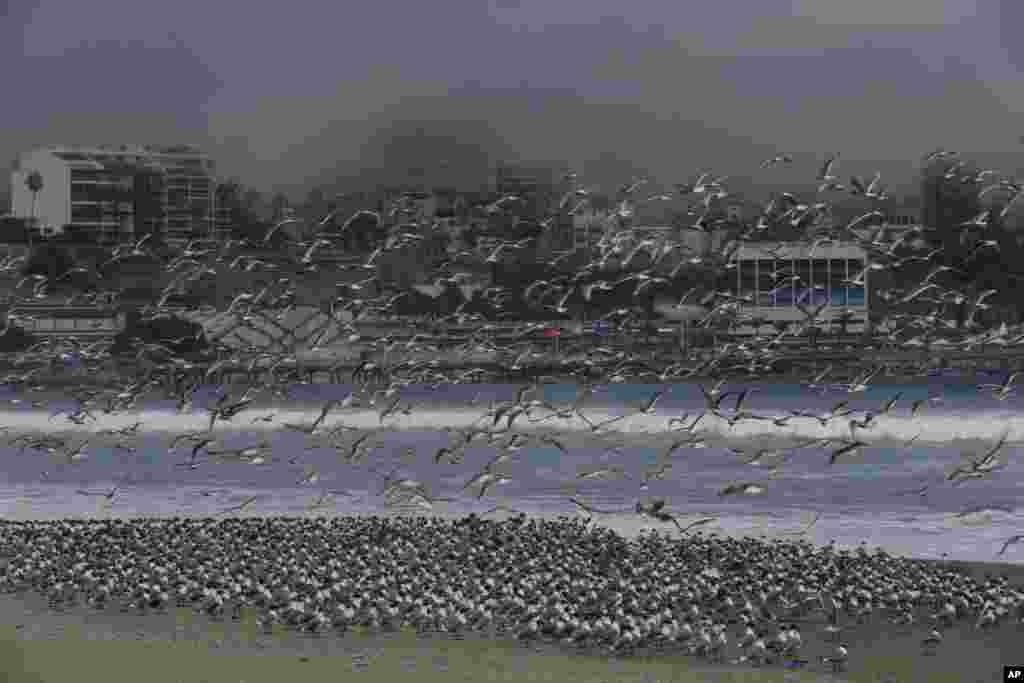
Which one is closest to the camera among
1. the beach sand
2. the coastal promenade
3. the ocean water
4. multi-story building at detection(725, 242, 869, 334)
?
the beach sand

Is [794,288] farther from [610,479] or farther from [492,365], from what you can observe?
[610,479]

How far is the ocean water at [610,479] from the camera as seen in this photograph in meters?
31.5

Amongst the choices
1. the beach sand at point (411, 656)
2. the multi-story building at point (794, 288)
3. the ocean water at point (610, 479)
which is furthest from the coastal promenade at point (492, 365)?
the beach sand at point (411, 656)

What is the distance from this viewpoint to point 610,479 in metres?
43.1

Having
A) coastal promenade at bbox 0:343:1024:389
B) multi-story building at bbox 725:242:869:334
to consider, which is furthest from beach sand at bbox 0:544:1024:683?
multi-story building at bbox 725:242:869:334

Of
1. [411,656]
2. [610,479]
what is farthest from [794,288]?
[411,656]

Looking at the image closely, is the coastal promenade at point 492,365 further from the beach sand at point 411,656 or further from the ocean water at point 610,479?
the beach sand at point 411,656

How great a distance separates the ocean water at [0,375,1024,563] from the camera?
31.5 metres

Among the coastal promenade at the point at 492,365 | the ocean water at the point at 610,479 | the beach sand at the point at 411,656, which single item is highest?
the beach sand at the point at 411,656

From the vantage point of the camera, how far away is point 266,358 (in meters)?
97.5

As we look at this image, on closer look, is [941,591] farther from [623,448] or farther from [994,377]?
[994,377]

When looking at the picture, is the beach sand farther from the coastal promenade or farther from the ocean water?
the coastal promenade

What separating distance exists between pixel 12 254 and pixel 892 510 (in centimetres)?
10016

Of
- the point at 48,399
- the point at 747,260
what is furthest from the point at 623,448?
the point at 747,260
